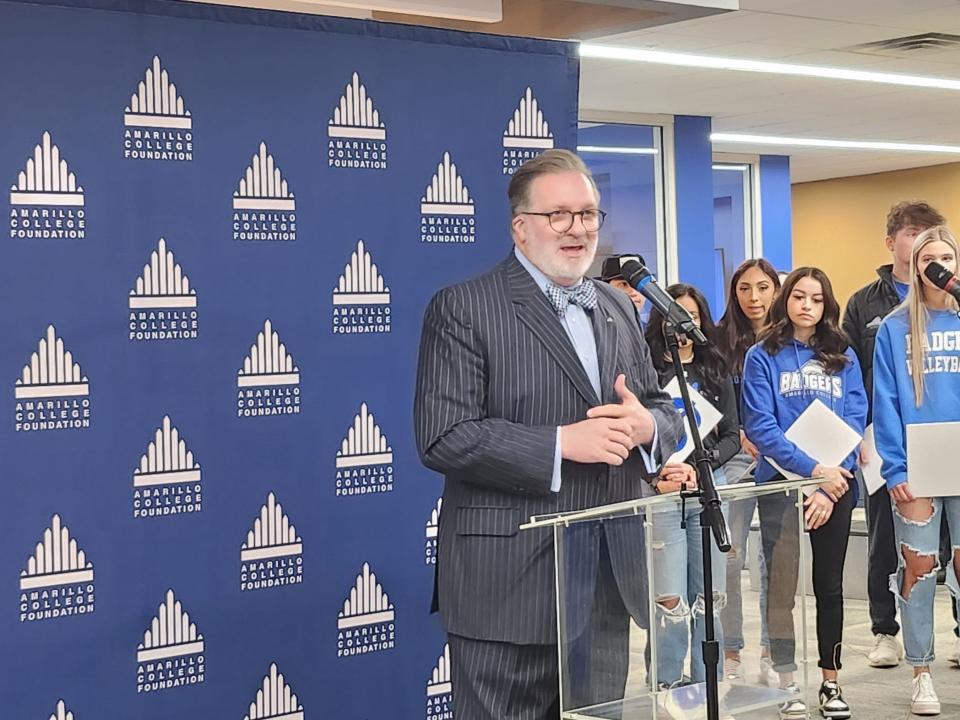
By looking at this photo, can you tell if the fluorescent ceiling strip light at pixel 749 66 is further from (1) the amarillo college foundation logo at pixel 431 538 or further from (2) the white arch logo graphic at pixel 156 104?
(2) the white arch logo graphic at pixel 156 104

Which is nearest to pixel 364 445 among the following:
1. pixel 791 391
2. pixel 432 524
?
pixel 432 524

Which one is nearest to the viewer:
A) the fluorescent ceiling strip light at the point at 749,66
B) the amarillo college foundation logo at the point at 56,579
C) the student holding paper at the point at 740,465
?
the student holding paper at the point at 740,465

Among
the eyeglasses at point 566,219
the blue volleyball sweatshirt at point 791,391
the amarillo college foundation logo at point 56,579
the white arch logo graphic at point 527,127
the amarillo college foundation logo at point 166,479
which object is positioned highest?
the white arch logo graphic at point 527,127

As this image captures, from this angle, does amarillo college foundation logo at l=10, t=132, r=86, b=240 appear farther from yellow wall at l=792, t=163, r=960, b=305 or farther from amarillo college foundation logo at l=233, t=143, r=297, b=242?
yellow wall at l=792, t=163, r=960, b=305

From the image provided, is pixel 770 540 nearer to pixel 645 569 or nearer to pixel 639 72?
pixel 645 569

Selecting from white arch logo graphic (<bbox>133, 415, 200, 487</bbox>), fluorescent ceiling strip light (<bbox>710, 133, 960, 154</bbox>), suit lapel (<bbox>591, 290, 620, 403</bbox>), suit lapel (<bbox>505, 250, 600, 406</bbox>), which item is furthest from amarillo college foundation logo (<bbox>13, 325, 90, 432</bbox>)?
fluorescent ceiling strip light (<bbox>710, 133, 960, 154</bbox>)

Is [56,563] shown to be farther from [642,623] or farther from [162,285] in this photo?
[642,623]

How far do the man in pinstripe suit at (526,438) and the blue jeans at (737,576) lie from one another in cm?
20

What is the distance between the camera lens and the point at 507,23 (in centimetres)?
486

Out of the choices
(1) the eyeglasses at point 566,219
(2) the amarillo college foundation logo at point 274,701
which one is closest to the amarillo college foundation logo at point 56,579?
(2) the amarillo college foundation logo at point 274,701

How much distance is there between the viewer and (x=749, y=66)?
10289mm

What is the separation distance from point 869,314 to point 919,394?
121cm

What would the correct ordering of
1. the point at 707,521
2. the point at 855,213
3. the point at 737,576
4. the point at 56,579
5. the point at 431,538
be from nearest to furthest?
the point at 707,521
the point at 737,576
the point at 56,579
the point at 431,538
the point at 855,213

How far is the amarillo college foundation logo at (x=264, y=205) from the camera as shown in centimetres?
394
